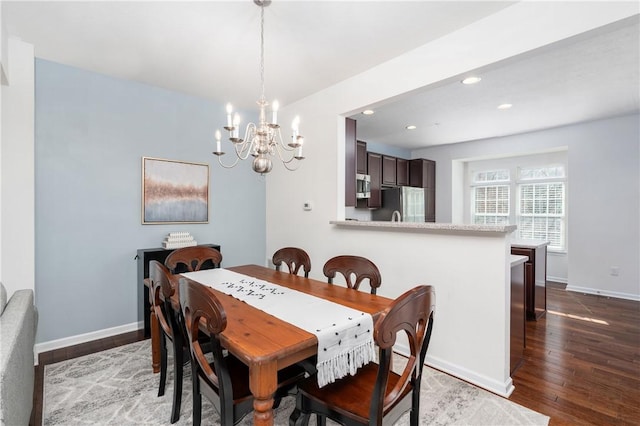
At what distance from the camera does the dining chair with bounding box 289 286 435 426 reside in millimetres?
1175

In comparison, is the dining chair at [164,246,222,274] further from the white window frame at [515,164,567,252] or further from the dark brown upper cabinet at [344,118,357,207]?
the white window frame at [515,164,567,252]

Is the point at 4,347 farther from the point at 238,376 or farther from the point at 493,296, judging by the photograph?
the point at 493,296

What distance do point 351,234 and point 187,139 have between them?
88.6 inches

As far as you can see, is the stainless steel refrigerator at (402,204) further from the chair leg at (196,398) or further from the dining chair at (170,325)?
the chair leg at (196,398)

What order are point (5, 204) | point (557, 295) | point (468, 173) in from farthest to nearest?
point (468, 173), point (557, 295), point (5, 204)

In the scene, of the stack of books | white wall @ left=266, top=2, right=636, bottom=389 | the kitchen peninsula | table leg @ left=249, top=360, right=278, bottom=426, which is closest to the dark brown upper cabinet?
white wall @ left=266, top=2, right=636, bottom=389

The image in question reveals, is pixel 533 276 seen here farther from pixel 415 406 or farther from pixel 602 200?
pixel 415 406

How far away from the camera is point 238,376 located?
1.56 metres

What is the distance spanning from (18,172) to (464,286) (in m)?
3.76

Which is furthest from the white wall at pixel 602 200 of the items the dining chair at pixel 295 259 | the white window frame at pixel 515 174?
the dining chair at pixel 295 259

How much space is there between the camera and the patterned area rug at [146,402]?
1.91 meters

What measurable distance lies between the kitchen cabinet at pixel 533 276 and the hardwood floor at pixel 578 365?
0.47 ft

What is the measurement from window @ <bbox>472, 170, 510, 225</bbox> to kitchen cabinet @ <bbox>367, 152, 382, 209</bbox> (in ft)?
8.19

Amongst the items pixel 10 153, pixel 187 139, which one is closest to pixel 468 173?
pixel 187 139
